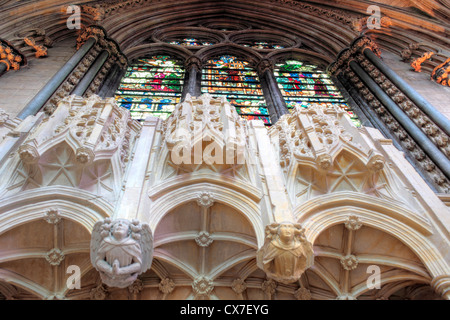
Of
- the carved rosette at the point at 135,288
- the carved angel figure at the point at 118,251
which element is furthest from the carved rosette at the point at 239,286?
the carved angel figure at the point at 118,251

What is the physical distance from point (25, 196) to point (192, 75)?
762cm

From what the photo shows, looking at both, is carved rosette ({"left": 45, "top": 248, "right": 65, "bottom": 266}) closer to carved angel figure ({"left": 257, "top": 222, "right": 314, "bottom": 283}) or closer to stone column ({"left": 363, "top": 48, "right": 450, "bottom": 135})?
carved angel figure ({"left": 257, "top": 222, "right": 314, "bottom": 283})

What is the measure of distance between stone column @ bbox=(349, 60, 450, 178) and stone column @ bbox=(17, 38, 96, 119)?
7.99 meters

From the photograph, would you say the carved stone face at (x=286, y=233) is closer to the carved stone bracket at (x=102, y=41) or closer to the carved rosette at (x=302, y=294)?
the carved rosette at (x=302, y=294)


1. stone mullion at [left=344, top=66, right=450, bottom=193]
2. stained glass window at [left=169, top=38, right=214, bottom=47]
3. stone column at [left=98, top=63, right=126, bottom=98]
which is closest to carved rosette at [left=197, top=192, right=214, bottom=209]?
stone mullion at [left=344, top=66, right=450, bottom=193]

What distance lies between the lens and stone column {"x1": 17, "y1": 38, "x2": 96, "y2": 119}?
7284 millimetres

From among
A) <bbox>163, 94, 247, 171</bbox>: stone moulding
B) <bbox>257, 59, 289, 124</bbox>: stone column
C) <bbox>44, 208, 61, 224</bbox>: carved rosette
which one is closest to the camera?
<bbox>44, 208, 61, 224</bbox>: carved rosette

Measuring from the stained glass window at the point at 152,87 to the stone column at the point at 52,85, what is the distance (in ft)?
4.43

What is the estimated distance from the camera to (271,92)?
10695 mm

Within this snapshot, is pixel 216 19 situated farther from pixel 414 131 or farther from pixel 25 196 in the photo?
pixel 25 196

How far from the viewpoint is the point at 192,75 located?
11.5 meters

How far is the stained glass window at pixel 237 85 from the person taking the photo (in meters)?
9.94

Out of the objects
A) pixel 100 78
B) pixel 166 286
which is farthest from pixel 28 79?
pixel 166 286
